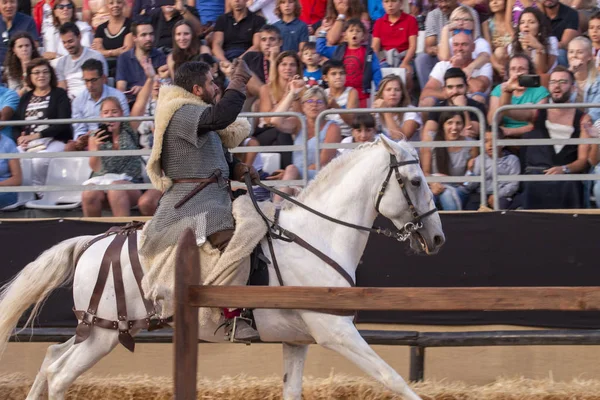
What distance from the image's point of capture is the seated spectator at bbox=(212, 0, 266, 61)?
9.22m

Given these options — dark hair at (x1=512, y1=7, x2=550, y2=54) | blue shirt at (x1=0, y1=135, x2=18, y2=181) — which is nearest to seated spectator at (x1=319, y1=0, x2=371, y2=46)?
dark hair at (x1=512, y1=7, x2=550, y2=54)

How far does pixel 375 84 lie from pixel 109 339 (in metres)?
4.13

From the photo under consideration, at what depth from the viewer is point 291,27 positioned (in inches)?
358

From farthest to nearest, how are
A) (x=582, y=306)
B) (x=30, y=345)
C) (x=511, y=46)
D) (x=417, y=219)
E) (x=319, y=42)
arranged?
(x=319, y=42) → (x=511, y=46) → (x=30, y=345) → (x=417, y=219) → (x=582, y=306)

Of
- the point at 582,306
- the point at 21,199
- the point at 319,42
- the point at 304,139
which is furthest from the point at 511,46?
the point at 582,306

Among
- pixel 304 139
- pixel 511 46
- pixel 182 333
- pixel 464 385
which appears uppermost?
pixel 511 46

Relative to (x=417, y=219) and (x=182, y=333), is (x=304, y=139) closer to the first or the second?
(x=417, y=219)

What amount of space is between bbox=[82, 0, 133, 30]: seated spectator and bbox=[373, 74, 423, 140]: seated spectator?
12.0ft

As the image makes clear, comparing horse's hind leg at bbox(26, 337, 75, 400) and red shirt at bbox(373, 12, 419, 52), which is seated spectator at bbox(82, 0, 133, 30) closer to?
red shirt at bbox(373, 12, 419, 52)

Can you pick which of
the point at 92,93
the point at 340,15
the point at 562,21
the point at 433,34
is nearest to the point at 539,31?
the point at 562,21

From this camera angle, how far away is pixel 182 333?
3.57 m

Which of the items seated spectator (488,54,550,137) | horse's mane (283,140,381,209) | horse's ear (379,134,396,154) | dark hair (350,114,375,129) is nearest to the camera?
horse's ear (379,134,396,154)

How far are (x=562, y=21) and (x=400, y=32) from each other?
1539mm

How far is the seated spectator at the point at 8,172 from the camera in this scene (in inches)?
303
